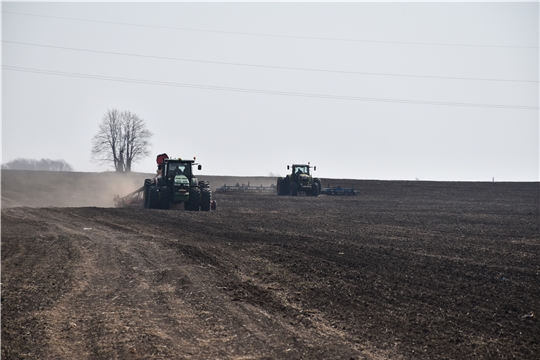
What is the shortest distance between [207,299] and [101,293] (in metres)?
1.89

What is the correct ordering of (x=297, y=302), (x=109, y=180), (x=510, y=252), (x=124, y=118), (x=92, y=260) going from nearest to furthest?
1. (x=297, y=302)
2. (x=92, y=260)
3. (x=510, y=252)
4. (x=109, y=180)
5. (x=124, y=118)

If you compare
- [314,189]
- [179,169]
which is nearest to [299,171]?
[314,189]

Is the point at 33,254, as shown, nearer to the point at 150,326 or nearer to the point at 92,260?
the point at 92,260

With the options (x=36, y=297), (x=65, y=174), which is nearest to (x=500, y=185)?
(x=65, y=174)

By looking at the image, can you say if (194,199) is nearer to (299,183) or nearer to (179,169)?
(179,169)

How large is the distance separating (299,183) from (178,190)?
17351 millimetres

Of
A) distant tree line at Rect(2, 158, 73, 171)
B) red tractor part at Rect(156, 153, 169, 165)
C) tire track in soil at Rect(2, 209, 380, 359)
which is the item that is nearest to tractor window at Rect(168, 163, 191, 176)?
red tractor part at Rect(156, 153, 169, 165)

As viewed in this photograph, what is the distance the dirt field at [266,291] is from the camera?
712 cm

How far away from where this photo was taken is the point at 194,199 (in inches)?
1070

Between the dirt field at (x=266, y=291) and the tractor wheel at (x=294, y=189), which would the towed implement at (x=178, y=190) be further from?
the tractor wheel at (x=294, y=189)

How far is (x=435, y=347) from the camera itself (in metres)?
7.10

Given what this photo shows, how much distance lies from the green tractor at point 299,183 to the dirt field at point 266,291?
22.0 m

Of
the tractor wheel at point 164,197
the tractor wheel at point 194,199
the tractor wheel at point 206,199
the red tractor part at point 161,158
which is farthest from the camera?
the red tractor part at point 161,158

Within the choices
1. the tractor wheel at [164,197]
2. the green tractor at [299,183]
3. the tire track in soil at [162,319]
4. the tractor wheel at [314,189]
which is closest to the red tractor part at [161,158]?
the tractor wheel at [164,197]
